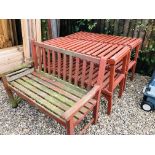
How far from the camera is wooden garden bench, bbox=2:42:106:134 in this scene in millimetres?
2445

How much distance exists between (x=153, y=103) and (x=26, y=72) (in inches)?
88.0

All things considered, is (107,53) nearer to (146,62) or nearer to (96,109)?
(96,109)

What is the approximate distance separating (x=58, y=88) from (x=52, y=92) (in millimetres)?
130

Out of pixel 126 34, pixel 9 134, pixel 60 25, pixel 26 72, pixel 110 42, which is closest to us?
pixel 9 134

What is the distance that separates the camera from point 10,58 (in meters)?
4.31

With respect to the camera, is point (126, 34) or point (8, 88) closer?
point (8, 88)

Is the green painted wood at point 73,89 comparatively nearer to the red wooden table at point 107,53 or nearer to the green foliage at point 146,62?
the red wooden table at point 107,53

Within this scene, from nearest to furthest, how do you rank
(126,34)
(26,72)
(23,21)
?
1. (26,72)
2. (23,21)
3. (126,34)

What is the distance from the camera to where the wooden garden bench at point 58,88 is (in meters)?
2.45

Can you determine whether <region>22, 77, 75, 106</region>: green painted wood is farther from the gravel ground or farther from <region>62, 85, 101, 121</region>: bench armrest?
the gravel ground

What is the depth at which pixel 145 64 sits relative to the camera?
459 centimetres

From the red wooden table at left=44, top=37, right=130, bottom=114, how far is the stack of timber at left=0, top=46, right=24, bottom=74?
4.17 feet

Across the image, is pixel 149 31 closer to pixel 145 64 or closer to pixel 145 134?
pixel 145 64

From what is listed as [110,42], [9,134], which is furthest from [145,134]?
[9,134]
